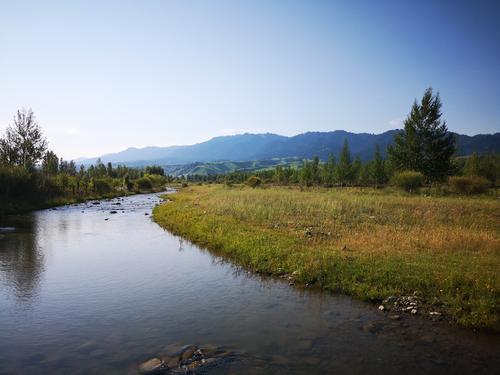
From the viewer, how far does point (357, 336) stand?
431 inches

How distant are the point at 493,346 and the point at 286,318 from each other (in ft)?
21.5

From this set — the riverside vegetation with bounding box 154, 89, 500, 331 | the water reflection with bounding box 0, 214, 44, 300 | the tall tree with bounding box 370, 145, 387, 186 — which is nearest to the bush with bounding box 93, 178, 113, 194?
the riverside vegetation with bounding box 154, 89, 500, 331

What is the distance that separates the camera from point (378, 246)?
1873 cm

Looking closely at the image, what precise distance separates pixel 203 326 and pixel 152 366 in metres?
2.81

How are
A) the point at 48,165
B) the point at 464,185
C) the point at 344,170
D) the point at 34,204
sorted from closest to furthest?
the point at 464,185
the point at 34,204
the point at 48,165
the point at 344,170

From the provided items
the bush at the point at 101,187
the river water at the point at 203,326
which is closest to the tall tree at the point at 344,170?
the bush at the point at 101,187

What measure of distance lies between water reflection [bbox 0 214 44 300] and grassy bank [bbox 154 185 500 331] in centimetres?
1073

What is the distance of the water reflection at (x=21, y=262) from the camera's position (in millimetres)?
15847

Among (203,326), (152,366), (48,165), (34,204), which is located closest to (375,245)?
(203,326)

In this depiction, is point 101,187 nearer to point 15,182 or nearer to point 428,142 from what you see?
point 15,182

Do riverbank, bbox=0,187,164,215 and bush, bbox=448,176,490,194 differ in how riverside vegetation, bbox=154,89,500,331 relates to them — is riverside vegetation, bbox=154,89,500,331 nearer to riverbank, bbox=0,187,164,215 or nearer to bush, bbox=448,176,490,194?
bush, bbox=448,176,490,194

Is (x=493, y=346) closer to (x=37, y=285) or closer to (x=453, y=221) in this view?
(x=453, y=221)

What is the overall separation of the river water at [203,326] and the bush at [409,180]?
36507 millimetres

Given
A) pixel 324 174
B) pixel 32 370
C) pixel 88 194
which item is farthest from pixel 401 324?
pixel 324 174
